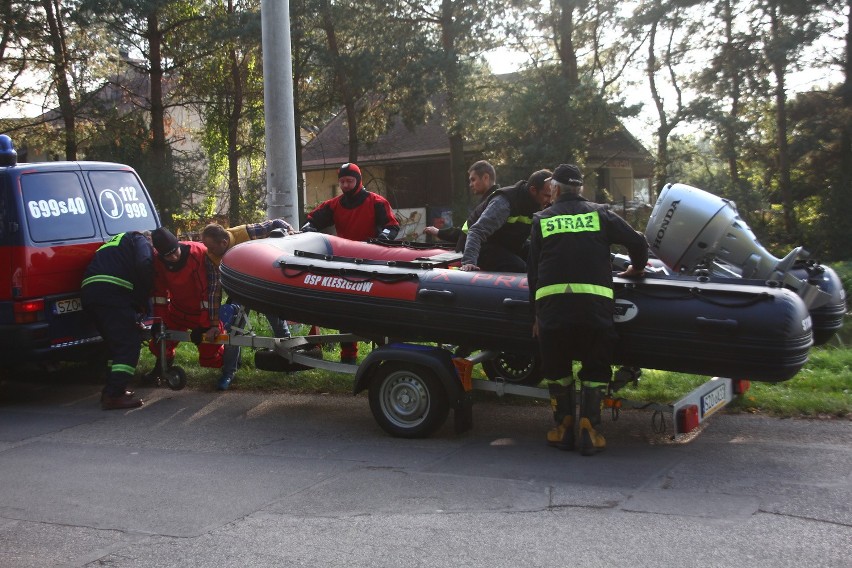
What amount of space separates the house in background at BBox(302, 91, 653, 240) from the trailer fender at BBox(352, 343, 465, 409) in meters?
15.7

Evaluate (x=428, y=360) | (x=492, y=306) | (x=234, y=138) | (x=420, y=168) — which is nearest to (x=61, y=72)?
(x=234, y=138)

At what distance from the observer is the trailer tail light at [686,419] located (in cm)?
573

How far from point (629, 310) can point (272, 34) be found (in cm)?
614

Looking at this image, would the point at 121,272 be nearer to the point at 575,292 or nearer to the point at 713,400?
the point at 575,292

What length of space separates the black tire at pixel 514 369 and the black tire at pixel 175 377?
2913 millimetres

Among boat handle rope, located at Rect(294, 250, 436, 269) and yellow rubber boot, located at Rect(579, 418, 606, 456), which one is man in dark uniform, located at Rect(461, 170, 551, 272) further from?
yellow rubber boot, located at Rect(579, 418, 606, 456)

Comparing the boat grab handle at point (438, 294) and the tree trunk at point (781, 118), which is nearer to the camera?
the boat grab handle at point (438, 294)

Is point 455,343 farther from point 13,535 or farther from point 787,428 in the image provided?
point 13,535

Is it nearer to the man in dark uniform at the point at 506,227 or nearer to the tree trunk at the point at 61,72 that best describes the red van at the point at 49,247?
the man in dark uniform at the point at 506,227

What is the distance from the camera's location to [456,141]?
24547 millimetres

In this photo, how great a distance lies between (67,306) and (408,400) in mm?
3510

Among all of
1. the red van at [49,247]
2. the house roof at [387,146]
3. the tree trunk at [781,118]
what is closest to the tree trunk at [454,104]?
the house roof at [387,146]

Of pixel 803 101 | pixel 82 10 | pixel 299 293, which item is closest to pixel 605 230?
pixel 299 293

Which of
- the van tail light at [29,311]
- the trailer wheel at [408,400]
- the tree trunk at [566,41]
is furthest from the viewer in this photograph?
the tree trunk at [566,41]
